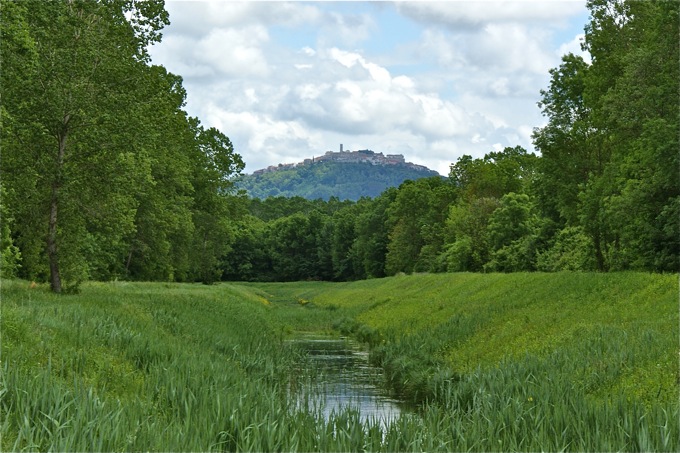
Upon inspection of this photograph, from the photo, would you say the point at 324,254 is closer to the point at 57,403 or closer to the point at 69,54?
the point at 69,54

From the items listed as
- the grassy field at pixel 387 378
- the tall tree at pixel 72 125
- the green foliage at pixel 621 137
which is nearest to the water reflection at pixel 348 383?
the grassy field at pixel 387 378

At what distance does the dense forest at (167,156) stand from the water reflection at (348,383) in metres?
10.4

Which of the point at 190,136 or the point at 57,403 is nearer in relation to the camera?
the point at 57,403

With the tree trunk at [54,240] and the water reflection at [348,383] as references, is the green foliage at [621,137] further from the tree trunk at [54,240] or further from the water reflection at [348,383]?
the tree trunk at [54,240]

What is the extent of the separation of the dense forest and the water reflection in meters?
10.4

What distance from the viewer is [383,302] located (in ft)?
159

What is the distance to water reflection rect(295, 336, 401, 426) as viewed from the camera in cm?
1545

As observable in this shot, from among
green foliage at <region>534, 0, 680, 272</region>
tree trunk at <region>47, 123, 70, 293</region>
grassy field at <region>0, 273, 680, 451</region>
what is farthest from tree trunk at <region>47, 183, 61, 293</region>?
green foliage at <region>534, 0, 680, 272</region>

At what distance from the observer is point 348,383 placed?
19.6 m

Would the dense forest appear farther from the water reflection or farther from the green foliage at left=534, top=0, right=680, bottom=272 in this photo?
the water reflection

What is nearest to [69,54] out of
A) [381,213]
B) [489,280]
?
[489,280]

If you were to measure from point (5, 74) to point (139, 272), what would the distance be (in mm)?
43227

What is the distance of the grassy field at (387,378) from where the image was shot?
865cm

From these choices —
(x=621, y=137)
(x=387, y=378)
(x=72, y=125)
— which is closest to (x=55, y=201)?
(x=72, y=125)
